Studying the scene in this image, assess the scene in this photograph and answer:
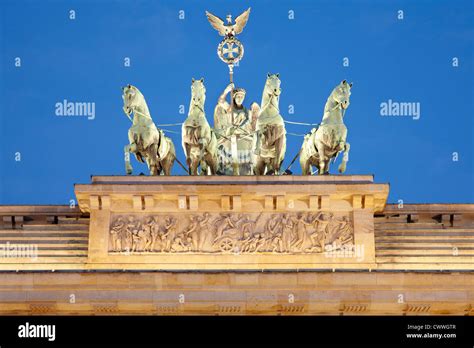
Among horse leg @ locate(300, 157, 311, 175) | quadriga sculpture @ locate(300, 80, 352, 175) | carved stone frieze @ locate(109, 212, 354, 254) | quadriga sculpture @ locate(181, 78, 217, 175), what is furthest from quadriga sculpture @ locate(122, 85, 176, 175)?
quadriga sculpture @ locate(300, 80, 352, 175)

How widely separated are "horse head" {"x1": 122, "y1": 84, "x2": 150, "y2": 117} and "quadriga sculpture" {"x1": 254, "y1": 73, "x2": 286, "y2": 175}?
2.69 m

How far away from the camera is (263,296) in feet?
141

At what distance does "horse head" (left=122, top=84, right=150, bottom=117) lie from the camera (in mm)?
45812

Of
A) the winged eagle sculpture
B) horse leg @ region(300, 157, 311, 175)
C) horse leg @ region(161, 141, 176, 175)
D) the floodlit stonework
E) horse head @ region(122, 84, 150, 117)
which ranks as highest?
the winged eagle sculpture

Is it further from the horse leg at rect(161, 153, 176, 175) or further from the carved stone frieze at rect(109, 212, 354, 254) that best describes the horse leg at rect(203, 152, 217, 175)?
the carved stone frieze at rect(109, 212, 354, 254)

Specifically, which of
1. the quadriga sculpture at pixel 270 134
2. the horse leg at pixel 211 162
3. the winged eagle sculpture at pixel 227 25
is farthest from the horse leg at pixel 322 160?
the winged eagle sculpture at pixel 227 25

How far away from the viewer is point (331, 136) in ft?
148

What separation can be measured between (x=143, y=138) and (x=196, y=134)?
4.00 ft

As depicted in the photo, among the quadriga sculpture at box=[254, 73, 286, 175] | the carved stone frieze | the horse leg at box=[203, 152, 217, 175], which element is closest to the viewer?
the carved stone frieze

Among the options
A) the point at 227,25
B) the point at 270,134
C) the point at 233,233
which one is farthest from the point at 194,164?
the point at 227,25

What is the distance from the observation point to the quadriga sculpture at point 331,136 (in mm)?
45250
